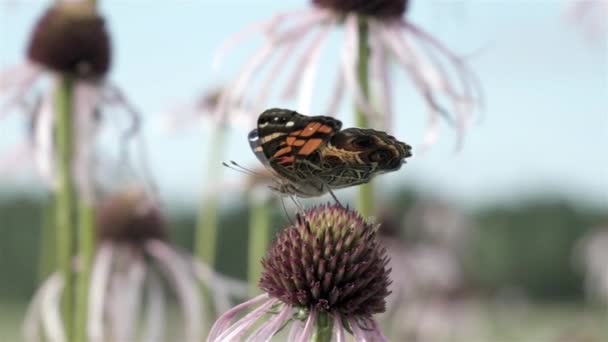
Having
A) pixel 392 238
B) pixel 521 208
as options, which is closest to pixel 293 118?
pixel 392 238

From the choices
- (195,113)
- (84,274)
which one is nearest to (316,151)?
(84,274)

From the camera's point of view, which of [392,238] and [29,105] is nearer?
[29,105]

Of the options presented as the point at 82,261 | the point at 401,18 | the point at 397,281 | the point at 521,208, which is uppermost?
the point at 401,18

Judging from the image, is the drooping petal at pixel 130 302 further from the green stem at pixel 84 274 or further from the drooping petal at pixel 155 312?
the green stem at pixel 84 274

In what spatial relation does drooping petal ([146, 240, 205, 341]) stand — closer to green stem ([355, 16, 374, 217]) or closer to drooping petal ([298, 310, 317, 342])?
green stem ([355, 16, 374, 217])

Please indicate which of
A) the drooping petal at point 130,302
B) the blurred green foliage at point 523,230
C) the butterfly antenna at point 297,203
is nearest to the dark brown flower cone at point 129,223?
the drooping petal at point 130,302

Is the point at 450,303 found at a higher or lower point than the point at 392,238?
lower

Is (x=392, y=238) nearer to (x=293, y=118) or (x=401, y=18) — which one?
(x=401, y=18)

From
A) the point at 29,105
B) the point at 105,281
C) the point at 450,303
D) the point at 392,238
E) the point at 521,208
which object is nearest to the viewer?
the point at 29,105
